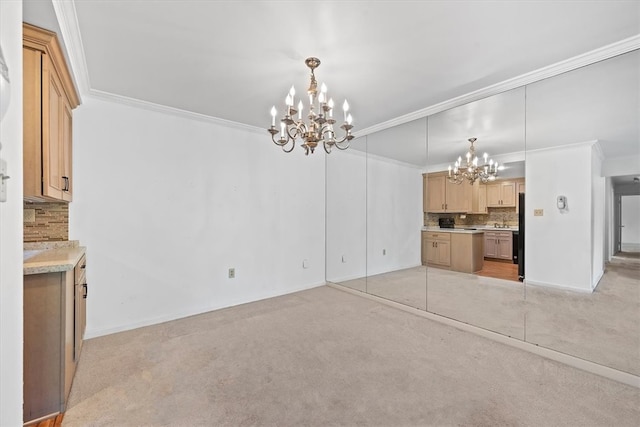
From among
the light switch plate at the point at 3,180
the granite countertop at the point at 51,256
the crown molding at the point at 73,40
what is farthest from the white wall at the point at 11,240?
the crown molding at the point at 73,40

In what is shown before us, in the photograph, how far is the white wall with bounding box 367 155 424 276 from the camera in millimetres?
3775

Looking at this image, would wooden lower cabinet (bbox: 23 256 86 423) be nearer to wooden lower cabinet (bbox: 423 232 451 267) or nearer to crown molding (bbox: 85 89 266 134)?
crown molding (bbox: 85 89 266 134)

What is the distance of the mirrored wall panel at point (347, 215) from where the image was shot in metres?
4.62

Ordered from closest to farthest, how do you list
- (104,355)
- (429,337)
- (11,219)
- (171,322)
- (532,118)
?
(11,219)
(104,355)
(532,118)
(429,337)
(171,322)

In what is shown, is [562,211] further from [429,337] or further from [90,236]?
[90,236]

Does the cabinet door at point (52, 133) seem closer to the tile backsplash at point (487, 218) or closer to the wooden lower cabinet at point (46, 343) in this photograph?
the wooden lower cabinet at point (46, 343)

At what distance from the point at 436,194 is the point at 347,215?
163 centimetres

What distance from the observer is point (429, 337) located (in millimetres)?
2896

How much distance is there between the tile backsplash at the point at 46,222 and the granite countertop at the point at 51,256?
7cm

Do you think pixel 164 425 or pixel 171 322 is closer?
pixel 164 425

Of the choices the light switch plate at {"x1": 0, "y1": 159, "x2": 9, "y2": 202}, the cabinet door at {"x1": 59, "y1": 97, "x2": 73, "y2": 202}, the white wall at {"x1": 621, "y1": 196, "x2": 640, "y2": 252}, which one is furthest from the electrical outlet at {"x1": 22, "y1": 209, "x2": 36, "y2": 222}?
the white wall at {"x1": 621, "y1": 196, "x2": 640, "y2": 252}

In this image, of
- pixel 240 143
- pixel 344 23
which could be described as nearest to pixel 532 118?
pixel 344 23

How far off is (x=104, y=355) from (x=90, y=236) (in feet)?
3.84

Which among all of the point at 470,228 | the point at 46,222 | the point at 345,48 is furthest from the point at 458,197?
the point at 46,222
